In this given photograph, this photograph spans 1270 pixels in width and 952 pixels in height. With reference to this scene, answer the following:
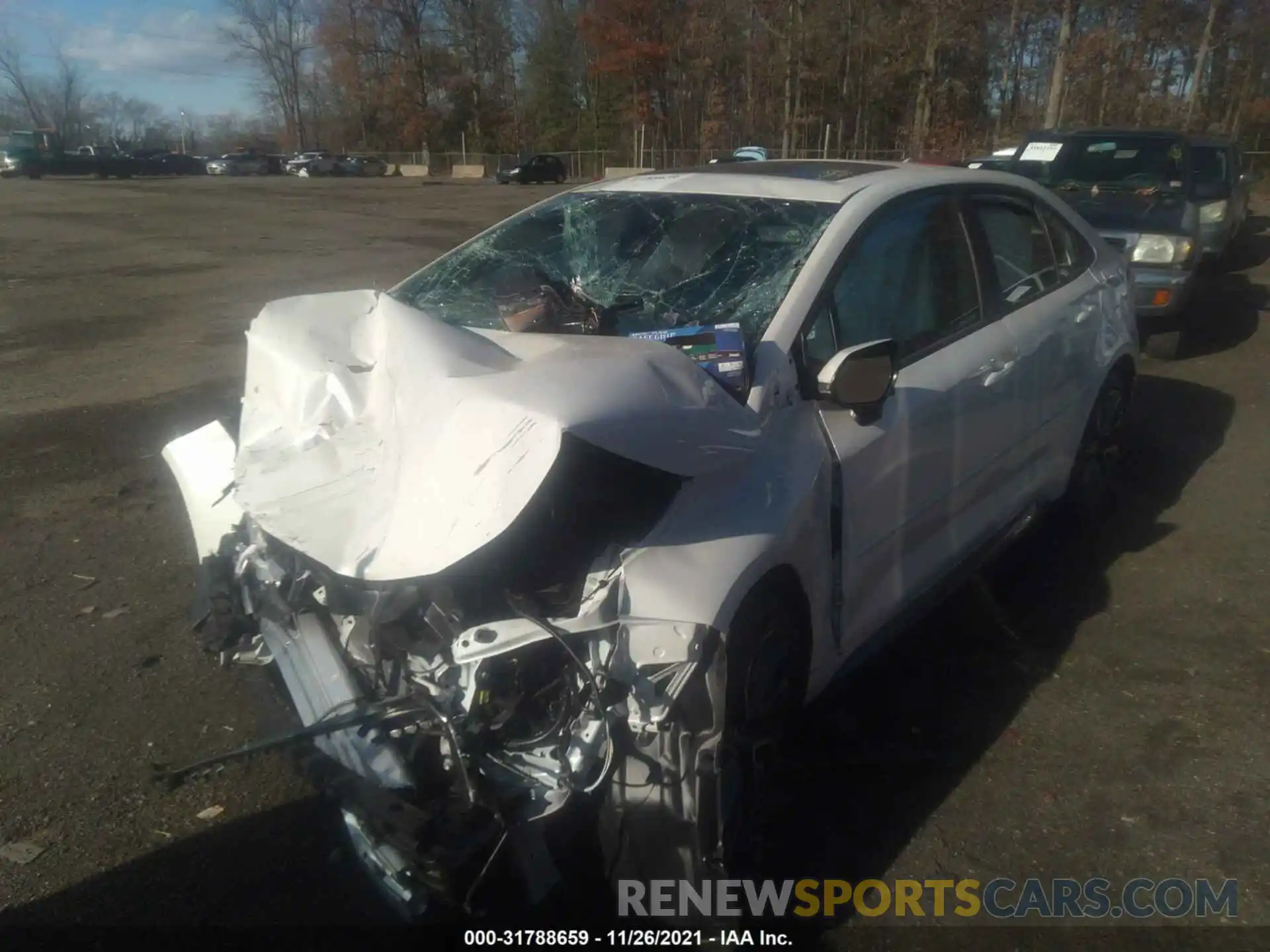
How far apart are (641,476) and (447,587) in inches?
21.7

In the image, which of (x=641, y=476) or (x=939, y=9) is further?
(x=939, y=9)

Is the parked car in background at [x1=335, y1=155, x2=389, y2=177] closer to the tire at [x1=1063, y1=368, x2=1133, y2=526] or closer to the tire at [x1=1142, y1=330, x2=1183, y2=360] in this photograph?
the tire at [x1=1142, y1=330, x2=1183, y2=360]

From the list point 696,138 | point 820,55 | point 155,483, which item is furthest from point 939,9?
point 155,483

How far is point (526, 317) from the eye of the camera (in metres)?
3.31

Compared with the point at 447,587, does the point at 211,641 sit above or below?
below

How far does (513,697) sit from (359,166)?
6064cm

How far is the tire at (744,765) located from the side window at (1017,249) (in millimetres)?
1928

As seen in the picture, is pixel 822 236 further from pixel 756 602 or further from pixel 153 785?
pixel 153 785

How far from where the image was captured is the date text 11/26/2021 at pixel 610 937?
2467 mm

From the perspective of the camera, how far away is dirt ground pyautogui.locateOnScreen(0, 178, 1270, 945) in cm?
277

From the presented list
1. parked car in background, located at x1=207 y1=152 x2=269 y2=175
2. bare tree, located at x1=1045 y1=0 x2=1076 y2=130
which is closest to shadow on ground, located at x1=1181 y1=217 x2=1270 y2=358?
bare tree, located at x1=1045 y1=0 x2=1076 y2=130

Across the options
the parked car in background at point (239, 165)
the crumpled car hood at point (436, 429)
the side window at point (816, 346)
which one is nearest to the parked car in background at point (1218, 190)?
the side window at point (816, 346)

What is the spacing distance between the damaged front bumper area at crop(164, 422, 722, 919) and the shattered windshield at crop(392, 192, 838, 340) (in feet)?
2.83

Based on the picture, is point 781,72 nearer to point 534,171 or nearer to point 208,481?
point 534,171
